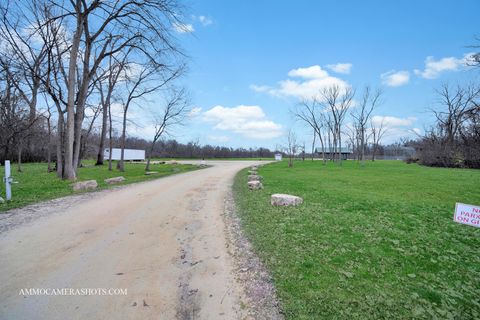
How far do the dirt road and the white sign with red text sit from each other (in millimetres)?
2933

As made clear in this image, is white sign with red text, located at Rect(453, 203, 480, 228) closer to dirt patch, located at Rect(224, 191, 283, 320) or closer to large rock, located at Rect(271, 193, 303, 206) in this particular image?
dirt patch, located at Rect(224, 191, 283, 320)

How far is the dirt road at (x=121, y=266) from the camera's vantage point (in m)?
2.43

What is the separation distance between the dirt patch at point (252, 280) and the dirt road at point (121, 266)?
13cm

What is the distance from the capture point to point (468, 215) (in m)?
2.97

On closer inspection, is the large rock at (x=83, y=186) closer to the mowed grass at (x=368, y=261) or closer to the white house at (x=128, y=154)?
the mowed grass at (x=368, y=261)

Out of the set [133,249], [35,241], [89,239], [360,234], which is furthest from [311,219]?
[35,241]

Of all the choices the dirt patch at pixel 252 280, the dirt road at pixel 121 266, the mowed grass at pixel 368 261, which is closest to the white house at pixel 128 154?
the dirt road at pixel 121 266

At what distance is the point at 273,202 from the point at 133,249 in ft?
13.8

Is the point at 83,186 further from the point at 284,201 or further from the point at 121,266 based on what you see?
the point at 284,201

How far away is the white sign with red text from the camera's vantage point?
2.89 meters

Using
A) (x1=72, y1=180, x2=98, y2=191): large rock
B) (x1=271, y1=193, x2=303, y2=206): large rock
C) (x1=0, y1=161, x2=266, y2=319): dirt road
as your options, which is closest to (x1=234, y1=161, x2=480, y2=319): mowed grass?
(x1=271, y1=193, x2=303, y2=206): large rock

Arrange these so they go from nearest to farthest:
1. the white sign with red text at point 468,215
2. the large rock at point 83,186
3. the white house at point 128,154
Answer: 1. the white sign with red text at point 468,215
2. the large rock at point 83,186
3. the white house at point 128,154

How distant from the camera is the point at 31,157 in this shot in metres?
37.3

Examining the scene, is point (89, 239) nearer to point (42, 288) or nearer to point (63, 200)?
point (42, 288)
